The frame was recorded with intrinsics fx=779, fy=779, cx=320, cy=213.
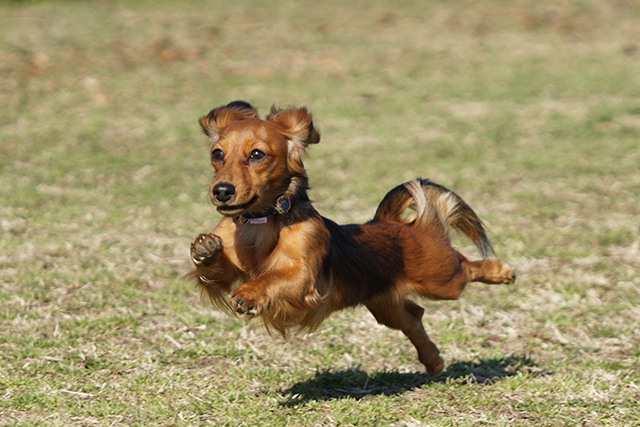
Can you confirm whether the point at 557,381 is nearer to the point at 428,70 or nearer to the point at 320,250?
the point at 320,250

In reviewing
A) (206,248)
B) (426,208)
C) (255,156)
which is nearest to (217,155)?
(255,156)

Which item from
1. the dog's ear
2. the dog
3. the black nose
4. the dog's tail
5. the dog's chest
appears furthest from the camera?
the dog's tail

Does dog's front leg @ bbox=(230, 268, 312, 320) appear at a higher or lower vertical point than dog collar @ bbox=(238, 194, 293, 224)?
lower

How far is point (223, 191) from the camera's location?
166 inches

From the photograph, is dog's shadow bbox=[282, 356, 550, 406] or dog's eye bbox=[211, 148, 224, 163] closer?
dog's eye bbox=[211, 148, 224, 163]

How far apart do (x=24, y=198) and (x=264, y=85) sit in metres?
6.87

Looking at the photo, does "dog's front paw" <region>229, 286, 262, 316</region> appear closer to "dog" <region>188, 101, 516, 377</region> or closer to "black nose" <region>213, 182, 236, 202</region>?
"dog" <region>188, 101, 516, 377</region>

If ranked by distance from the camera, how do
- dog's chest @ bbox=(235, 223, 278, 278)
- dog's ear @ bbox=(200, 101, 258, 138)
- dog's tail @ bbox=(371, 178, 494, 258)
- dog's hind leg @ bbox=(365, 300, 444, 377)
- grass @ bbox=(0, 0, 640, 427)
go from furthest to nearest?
dog's tail @ bbox=(371, 178, 494, 258) < dog's hind leg @ bbox=(365, 300, 444, 377) < grass @ bbox=(0, 0, 640, 427) < dog's ear @ bbox=(200, 101, 258, 138) < dog's chest @ bbox=(235, 223, 278, 278)

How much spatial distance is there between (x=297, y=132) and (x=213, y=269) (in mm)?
978

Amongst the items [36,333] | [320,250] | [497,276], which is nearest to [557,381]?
[497,276]

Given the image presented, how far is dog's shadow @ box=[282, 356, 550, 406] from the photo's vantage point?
5.48m

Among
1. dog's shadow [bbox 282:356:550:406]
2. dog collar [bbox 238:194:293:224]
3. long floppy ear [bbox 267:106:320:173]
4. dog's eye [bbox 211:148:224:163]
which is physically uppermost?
long floppy ear [bbox 267:106:320:173]

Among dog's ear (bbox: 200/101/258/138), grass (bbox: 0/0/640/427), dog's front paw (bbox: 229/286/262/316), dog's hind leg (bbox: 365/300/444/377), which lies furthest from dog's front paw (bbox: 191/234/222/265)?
dog's hind leg (bbox: 365/300/444/377)

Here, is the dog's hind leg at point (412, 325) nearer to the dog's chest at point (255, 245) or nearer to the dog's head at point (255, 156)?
the dog's chest at point (255, 245)
